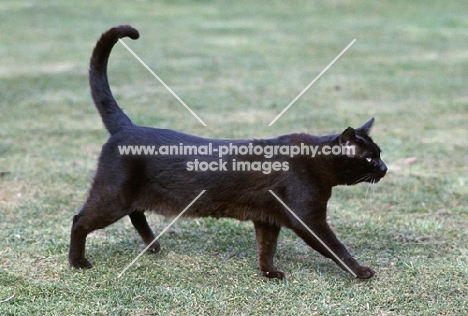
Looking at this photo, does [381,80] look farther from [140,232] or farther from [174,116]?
[140,232]

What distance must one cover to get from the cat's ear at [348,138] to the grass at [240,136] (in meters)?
0.72

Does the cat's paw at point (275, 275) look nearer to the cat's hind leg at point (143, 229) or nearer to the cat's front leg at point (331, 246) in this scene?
the cat's front leg at point (331, 246)

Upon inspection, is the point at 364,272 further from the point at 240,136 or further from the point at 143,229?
the point at 240,136

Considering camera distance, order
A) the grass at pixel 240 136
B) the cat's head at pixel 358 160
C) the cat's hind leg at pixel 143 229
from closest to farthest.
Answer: the grass at pixel 240 136 → the cat's head at pixel 358 160 → the cat's hind leg at pixel 143 229

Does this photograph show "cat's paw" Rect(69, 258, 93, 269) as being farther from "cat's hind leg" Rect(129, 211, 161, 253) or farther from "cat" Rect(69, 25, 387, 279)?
"cat's hind leg" Rect(129, 211, 161, 253)

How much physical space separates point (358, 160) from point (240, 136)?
2.98 m

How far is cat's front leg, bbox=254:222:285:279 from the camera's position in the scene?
3.50 m

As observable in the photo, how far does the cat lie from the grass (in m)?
0.28

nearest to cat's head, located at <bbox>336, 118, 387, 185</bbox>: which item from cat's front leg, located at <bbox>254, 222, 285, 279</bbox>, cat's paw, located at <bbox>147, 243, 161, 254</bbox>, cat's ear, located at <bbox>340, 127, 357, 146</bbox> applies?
cat's ear, located at <bbox>340, 127, 357, 146</bbox>

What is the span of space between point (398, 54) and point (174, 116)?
20.3ft

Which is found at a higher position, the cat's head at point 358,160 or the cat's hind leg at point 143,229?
the cat's head at point 358,160

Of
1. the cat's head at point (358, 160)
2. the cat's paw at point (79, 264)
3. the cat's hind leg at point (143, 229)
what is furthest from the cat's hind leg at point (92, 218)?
the cat's head at point (358, 160)

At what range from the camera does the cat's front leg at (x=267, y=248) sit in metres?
3.50

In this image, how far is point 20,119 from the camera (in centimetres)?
706
